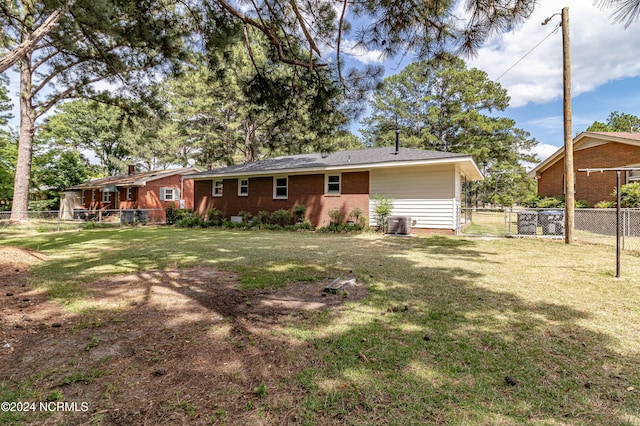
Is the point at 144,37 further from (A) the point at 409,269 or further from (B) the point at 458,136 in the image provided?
(B) the point at 458,136

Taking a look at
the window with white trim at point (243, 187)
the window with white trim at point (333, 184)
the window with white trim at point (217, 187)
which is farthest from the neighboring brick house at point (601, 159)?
the window with white trim at point (217, 187)

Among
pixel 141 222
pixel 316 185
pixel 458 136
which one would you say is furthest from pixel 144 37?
pixel 458 136

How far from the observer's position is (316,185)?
1463 cm

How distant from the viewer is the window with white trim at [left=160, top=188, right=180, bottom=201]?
2332 cm

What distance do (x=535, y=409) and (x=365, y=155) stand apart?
13.5 meters

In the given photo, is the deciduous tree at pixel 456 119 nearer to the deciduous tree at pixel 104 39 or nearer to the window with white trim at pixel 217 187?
the window with white trim at pixel 217 187

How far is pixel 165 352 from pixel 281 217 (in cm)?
1248

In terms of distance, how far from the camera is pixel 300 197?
15039 millimetres

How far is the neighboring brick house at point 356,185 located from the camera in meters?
12.1

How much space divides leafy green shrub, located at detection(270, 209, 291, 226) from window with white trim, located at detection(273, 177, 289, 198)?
0.99 m

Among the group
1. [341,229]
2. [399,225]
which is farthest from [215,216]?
[399,225]

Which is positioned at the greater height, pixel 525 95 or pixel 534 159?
pixel 525 95

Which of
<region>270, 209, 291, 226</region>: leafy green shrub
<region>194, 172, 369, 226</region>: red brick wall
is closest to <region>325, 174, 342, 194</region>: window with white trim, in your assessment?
<region>194, 172, 369, 226</region>: red brick wall

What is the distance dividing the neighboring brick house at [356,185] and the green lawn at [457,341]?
6.13 meters
